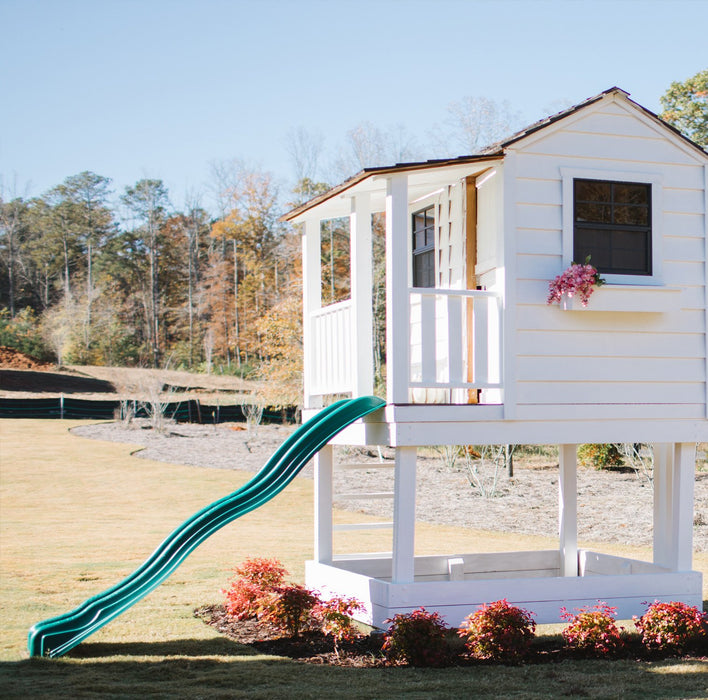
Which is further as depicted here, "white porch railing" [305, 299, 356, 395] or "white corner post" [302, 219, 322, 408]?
"white corner post" [302, 219, 322, 408]

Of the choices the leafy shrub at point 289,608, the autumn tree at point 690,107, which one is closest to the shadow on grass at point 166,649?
the leafy shrub at point 289,608

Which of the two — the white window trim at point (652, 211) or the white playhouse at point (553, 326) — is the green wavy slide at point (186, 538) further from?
the white window trim at point (652, 211)

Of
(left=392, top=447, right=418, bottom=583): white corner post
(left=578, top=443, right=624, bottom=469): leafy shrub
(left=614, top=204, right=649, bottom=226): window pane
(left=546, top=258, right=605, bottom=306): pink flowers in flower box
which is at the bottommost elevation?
(left=578, top=443, right=624, bottom=469): leafy shrub

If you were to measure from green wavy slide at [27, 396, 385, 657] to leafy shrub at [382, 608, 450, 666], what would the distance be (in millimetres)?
1405

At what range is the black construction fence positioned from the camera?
33.1 m

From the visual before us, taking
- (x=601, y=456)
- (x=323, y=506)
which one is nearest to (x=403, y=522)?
(x=323, y=506)

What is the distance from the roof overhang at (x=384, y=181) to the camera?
7.41 metres

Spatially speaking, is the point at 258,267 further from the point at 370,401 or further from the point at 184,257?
the point at 370,401

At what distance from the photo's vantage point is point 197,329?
50.4 metres

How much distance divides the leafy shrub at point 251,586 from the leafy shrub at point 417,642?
1715 millimetres

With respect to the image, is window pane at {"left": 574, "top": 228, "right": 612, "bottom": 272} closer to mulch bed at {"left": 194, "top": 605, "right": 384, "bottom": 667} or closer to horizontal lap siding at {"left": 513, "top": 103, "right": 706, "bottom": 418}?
horizontal lap siding at {"left": 513, "top": 103, "right": 706, "bottom": 418}

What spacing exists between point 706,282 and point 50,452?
2092 cm

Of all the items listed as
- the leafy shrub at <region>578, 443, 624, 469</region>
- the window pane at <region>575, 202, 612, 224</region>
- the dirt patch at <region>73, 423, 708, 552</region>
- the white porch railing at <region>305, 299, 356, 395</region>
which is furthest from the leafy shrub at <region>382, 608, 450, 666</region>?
the leafy shrub at <region>578, 443, 624, 469</region>

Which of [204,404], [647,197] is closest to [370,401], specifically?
[647,197]
